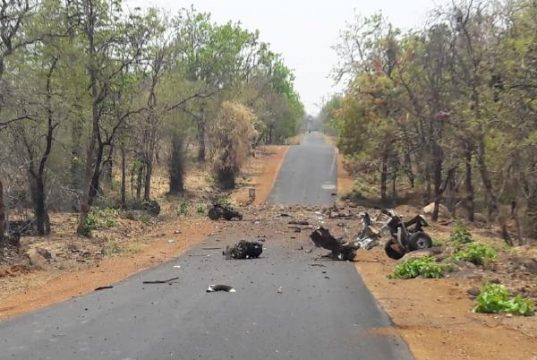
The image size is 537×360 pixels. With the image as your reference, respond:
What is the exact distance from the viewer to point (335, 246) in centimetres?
1944

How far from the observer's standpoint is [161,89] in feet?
121

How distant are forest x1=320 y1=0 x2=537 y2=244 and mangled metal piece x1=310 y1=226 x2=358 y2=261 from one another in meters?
5.11

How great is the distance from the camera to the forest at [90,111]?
62.9 ft

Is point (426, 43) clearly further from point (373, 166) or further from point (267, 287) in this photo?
point (267, 287)

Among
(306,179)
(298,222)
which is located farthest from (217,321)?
(306,179)

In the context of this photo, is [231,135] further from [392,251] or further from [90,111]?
[392,251]

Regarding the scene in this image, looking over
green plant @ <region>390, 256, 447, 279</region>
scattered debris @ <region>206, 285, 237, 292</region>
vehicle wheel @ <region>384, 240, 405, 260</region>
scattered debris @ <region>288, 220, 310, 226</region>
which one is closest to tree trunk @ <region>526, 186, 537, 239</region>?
vehicle wheel @ <region>384, 240, 405, 260</region>

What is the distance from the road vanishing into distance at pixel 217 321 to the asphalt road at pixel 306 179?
93.2 feet

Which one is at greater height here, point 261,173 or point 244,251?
point 261,173

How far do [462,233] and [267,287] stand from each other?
8884 mm

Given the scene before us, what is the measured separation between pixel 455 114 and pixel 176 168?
70.8ft

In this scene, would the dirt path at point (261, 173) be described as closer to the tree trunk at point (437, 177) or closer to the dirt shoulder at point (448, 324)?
the tree trunk at point (437, 177)

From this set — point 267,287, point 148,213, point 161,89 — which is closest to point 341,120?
point 161,89

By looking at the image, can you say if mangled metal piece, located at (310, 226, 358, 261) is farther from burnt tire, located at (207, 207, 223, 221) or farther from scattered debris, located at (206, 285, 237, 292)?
burnt tire, located at (207, 207, 223, 221)
